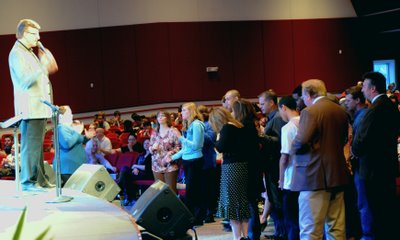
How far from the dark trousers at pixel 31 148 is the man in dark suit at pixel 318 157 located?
81.4 inches

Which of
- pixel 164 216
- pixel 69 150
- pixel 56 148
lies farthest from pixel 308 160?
pixel 69 150

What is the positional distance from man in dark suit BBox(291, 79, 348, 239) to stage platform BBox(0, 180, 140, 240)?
5.31 ft

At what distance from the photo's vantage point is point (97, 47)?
16.7 m

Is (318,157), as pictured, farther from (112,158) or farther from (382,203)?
(112,158)

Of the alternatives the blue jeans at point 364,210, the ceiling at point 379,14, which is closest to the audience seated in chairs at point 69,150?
the blue jeans at point 364,210

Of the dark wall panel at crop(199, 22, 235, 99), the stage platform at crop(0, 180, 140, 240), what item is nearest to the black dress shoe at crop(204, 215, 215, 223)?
the stage platform at crop(0, 180, 140, 240)

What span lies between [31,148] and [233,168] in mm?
1872

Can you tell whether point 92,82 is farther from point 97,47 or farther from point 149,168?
point 149,168

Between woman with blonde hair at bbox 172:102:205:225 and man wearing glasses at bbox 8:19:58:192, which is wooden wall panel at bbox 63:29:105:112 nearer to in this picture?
woman with blonde hair at bbox 172:102:205:225

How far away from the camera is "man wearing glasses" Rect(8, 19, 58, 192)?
16.5ft

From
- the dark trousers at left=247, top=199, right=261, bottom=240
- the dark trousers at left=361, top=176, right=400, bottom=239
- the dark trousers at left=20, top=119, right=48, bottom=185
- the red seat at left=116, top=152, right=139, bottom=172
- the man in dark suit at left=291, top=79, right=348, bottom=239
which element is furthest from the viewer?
the red seat at left=116, top=152, right=139, bottom=172

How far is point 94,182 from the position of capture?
6086 mm

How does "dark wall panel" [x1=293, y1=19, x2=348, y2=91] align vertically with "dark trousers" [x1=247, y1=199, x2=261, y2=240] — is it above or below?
above

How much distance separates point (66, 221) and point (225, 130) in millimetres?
2148
